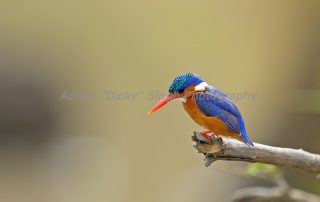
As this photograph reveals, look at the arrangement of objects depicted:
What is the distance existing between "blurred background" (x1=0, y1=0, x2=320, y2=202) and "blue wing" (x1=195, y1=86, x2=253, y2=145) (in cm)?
215

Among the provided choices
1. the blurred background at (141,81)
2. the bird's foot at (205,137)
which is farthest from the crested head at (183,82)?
the blurred background at (141,81)

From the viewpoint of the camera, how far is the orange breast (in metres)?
1.38

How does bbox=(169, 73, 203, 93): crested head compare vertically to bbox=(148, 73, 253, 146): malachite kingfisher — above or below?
above

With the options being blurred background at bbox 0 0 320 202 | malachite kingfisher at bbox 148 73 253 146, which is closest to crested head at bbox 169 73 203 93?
malachite kingfisher at bbox 148 73 253 146

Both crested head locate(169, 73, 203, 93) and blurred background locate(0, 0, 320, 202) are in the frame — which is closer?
crested head locate(169, 73, 203, 93)

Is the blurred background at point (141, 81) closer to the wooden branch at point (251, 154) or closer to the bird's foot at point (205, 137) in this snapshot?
the wooden branch at point (251, 154)

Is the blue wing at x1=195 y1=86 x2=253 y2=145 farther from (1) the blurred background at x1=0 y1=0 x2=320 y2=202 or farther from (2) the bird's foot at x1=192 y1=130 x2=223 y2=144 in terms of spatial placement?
(1) the blurred background at x1=0 y1=0 x2=320 y2=202

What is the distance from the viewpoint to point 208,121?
138 centimetres

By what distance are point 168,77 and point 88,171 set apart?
95cm

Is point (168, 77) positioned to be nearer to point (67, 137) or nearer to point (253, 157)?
point (67, 137)

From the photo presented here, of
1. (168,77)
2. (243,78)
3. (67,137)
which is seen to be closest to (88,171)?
(67,137)

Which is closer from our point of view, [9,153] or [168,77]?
[168,77]

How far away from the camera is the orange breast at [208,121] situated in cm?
138

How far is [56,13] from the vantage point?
385cm
